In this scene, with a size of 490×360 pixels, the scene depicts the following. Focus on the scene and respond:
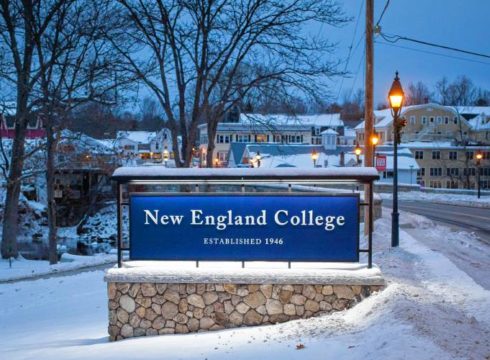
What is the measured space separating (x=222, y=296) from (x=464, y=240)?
1029cm

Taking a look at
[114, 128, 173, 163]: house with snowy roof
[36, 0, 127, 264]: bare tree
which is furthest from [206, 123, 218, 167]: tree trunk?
A: [114, 128, 173, 163]: house with snowy roof

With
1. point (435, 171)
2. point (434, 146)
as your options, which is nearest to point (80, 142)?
point (434, 146)

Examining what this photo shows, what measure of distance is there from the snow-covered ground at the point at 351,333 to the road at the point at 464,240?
36 centimetres

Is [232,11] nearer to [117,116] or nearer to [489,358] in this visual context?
[117,116]

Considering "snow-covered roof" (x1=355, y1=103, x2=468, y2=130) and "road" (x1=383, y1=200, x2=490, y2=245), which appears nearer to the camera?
"road" (x1=383, y1=200, x2=490, y2=245)

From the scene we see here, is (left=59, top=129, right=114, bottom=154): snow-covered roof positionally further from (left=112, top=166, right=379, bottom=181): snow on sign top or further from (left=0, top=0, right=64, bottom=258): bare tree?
(left=112, top=166, right=379, bottom=181): snow on sign top

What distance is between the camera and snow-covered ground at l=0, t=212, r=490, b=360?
6.14 m

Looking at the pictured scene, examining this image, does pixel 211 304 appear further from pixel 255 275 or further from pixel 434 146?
pixel 434 146

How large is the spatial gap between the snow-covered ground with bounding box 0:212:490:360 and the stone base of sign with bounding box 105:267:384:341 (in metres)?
0.27

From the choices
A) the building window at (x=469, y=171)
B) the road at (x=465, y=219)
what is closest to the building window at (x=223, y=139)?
the building window at (x=469, y=171)

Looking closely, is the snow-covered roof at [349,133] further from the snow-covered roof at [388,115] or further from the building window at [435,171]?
the building window at [435,171]

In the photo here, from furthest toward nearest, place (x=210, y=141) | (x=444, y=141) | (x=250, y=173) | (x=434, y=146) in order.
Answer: (x=444, y=141) → (x=434, y=146) → (x=210, y=141) → (x=250, y=173)

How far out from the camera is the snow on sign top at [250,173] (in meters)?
8.42

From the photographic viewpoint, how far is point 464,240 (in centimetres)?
1628
